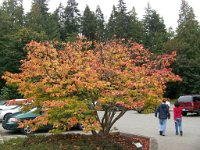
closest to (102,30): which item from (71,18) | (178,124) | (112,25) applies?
(112,25)

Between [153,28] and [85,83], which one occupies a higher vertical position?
[153,28]

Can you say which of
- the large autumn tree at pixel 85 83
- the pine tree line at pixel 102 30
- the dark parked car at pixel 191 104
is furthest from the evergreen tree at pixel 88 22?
the large autumn tree at pixel 85 83

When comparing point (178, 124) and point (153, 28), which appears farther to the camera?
point (153, 28)

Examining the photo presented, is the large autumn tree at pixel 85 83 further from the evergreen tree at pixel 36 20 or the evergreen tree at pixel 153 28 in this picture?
the evergreen tree at pixel 153 28

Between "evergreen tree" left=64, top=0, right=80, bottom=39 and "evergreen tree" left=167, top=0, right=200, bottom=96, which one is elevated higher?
"evergreen tree" left=64, top=0, right=80, bottom=39

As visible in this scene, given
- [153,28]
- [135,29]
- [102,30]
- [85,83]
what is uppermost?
[153,28]

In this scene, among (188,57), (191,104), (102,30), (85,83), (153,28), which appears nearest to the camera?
(85,83)

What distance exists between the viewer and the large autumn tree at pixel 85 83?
955 centimetres

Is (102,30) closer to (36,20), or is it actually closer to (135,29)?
(135,29)

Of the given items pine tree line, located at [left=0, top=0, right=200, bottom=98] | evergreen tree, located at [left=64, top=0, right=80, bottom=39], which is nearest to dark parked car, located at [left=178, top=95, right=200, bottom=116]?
pine tree line, located at [left=0, top=0, right=200, bottom=98]

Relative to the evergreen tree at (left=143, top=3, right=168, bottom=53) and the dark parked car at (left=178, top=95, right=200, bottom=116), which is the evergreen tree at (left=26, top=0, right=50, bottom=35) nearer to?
the evergreen tree at (left=143, top=3, right=168, bottom=53)

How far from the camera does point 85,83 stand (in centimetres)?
936

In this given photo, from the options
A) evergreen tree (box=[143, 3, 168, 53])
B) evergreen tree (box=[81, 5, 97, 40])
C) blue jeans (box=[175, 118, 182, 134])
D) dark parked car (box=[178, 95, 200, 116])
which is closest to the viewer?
blue jeans (box=[175, 118, 182, 134])

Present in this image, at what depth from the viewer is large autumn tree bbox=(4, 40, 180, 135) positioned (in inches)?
376
